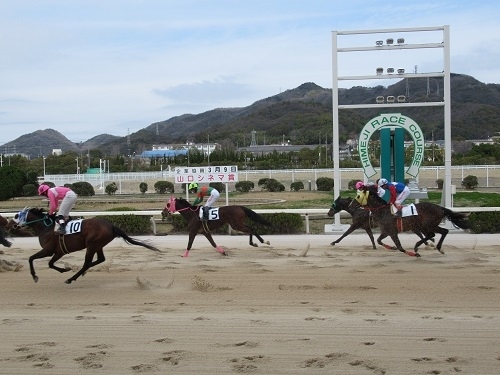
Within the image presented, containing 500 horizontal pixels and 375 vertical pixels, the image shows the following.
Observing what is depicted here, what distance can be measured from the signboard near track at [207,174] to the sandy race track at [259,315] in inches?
195

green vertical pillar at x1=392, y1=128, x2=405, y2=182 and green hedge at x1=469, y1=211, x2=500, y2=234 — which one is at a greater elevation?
green vertical pillar at x1=392, y1=128, x2=405, y2=182

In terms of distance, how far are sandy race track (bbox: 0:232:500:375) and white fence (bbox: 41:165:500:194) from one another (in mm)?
21482

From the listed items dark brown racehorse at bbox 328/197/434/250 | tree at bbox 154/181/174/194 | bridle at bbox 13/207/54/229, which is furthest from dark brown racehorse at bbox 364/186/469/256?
tree at bbox 154/181/174/194

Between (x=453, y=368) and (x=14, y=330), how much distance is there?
3.88m

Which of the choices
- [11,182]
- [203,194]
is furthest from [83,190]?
[203,194]

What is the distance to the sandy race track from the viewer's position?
506 cm

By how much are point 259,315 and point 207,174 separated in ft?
30.9

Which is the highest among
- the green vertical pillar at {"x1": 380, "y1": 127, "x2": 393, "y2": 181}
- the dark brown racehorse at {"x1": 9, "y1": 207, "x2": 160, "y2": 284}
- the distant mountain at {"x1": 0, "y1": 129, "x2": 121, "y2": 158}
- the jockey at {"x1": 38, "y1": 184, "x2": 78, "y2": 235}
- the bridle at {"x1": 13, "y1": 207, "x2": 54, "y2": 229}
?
the distant mountain at {"x1": 0, "y1": 129, "x2": 121, "y2": 158}

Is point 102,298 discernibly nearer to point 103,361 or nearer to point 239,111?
point 103,361

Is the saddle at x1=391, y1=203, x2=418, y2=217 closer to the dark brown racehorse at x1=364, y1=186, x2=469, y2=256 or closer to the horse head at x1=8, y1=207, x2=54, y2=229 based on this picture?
the dark brown racehorse at x1=364, y1=186, x2=469, y2=256

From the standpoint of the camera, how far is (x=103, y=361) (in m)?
5.14

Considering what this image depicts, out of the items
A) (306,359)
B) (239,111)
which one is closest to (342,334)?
(306,359)

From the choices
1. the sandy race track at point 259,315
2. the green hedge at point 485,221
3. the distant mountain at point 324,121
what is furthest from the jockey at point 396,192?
the distant mountain at point 324,121

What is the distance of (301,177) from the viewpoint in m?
36.7
